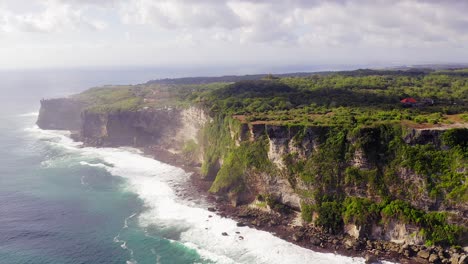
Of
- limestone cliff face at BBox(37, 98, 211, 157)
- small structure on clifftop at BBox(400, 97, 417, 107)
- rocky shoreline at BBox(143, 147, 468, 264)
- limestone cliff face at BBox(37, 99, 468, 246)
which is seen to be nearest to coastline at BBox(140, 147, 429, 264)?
rocky shoreline at BBox(143, 147, 468, 264)

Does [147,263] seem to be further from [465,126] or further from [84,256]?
[465,126]

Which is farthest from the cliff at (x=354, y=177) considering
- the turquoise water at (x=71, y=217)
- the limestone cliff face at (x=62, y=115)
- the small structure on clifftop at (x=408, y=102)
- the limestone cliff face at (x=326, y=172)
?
the limestone cliff face at (x=62, y=115)

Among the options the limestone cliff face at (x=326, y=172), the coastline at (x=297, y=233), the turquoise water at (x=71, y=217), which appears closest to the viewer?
the coastline at (x=297, y=233)

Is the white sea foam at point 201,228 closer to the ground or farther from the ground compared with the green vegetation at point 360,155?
closer to the ground

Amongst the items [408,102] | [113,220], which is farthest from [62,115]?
[408,102]

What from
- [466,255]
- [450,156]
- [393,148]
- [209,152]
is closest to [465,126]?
[450,156]

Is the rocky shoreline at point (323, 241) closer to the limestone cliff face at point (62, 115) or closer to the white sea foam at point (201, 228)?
the white sea foam at point (201, 228)
